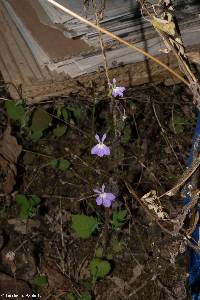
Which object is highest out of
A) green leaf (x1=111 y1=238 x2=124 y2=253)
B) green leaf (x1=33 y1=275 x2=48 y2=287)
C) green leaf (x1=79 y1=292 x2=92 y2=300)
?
green leaf (x1=111 y1=238 x2=124 y2=253)

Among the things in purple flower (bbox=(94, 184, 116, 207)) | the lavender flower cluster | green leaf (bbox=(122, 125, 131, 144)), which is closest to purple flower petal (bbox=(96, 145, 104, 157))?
the lavender flower cluster

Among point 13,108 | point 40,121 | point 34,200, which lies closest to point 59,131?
point 40,121

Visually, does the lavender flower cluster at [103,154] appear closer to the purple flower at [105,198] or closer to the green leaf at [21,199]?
the purple flower at [105,198]

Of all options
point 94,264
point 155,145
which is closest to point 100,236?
point 94,264

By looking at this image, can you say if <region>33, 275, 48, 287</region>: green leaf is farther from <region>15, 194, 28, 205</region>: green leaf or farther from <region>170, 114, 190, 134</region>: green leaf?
<region>170, 114, 190, 134</region>: green leaf

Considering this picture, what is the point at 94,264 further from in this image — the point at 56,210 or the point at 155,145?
the point at 155,145

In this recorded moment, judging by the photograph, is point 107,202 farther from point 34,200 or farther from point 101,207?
point 34,200
